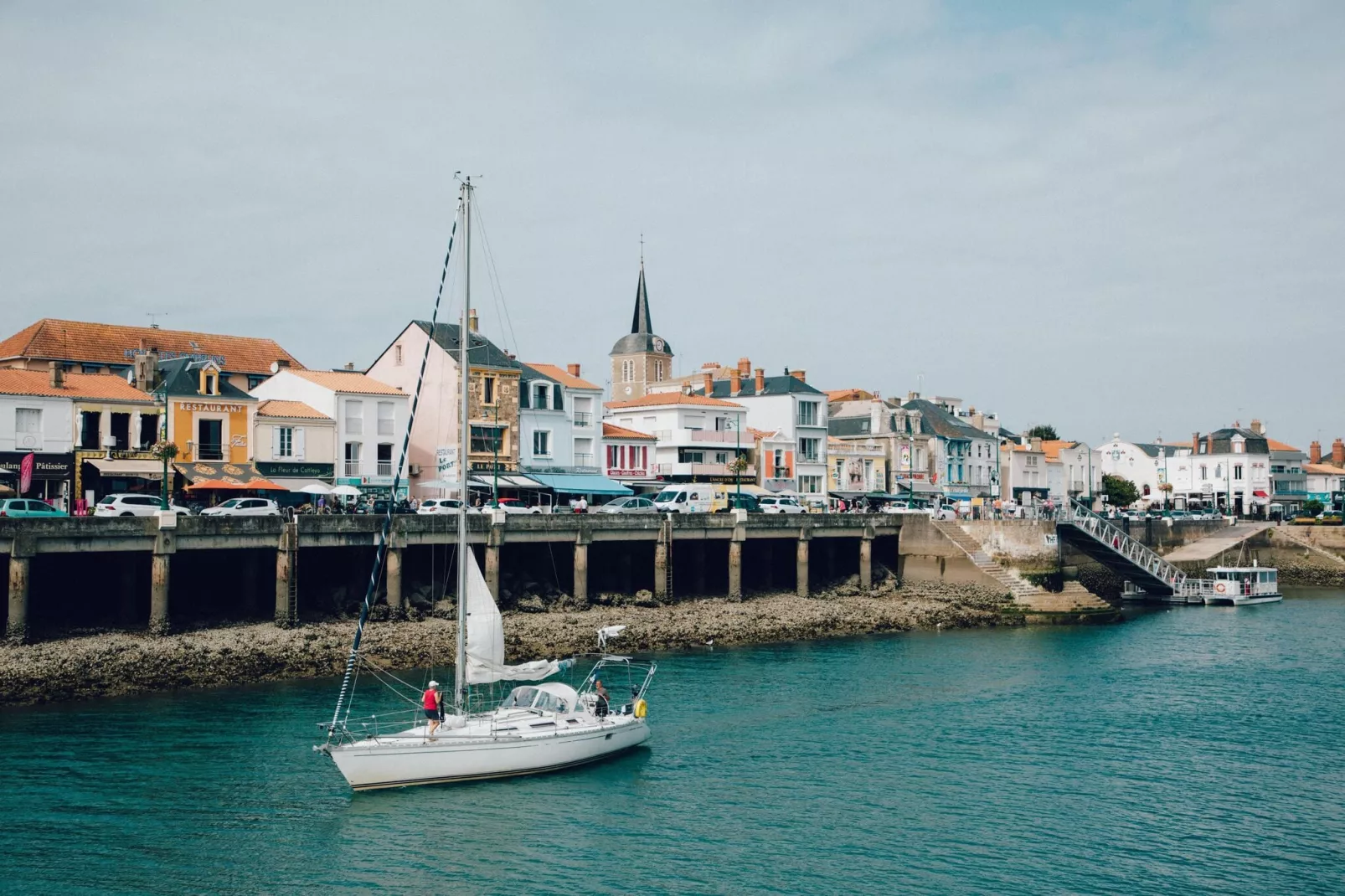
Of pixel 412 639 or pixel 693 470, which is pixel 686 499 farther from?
pixel 412 639

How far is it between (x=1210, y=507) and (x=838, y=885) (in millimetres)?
132464

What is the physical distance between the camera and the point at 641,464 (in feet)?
322

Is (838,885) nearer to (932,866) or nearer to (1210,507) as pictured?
(932,866)

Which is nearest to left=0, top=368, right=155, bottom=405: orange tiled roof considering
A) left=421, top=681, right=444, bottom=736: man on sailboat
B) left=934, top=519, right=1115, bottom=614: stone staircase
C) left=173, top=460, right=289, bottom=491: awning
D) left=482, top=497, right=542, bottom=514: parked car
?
left=173, top=460, right=289, bottom=491: awning

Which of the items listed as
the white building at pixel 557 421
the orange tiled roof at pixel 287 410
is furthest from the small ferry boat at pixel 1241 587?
the orange tiled roof at pixel 287 410

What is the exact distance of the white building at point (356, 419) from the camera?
7669 cm

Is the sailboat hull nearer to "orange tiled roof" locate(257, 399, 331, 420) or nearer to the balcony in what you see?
"orange tiled roof" locate(257, 399, 331, 420)

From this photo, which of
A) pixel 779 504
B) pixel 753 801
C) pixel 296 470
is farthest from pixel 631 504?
pixel 753 801

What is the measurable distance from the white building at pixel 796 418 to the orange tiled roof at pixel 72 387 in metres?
51.7

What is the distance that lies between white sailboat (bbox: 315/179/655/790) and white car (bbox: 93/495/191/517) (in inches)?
820

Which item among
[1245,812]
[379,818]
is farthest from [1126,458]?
[379,818]

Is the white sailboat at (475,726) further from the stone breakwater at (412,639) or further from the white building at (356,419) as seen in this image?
the white building at (356,419)

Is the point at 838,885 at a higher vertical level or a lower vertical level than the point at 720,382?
lower

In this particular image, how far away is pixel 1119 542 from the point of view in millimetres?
82000
